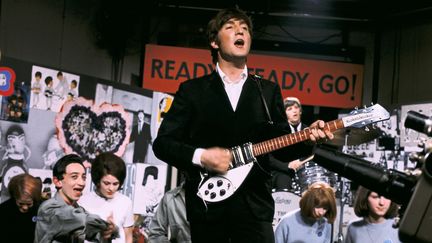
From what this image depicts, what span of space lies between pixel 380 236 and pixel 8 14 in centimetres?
350

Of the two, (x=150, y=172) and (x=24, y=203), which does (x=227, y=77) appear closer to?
(x=24, y=203)

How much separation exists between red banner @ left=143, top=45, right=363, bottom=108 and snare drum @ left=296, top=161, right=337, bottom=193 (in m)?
1.85

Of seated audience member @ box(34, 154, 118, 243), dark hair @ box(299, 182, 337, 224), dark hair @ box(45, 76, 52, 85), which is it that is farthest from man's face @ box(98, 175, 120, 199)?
dark hair @ box(299, 182, 337, 224)

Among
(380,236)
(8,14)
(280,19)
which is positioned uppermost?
(280,19)

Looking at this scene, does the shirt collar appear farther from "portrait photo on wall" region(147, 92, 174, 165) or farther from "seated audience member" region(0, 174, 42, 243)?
"portrait photo on wall" region(147, 92, 174, 165)

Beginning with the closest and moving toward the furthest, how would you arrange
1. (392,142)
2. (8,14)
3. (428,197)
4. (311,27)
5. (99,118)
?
(428,197)
(99,118)
(8,14)
(392,142)
(311,27)

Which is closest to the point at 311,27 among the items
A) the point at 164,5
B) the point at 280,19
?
the point at 280,19

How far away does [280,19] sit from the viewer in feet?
24.1

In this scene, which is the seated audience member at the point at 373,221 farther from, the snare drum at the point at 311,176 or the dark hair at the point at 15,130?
the dark hair at the point at 15,130

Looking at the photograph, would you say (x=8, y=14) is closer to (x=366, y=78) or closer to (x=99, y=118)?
(x=99, y=118)

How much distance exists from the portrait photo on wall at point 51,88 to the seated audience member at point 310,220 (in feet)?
5.87

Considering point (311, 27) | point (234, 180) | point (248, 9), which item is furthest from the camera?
point (311, 27)

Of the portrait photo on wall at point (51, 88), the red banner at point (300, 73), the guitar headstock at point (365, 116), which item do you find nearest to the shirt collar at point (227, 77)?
the guitar headstock at point (365, 116)

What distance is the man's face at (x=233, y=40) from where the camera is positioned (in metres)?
2.26
